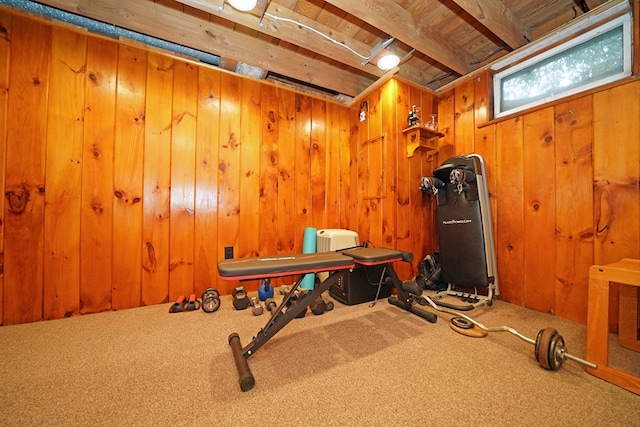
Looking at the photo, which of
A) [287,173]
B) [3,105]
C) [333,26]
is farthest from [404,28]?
[3,105]

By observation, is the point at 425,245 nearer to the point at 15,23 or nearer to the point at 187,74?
the point at 187,74

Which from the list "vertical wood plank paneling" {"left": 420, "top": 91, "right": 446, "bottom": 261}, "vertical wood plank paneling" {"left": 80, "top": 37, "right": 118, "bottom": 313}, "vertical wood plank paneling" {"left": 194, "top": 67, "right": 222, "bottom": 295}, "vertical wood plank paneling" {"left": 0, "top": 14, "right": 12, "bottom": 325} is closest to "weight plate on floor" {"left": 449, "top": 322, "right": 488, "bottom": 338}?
"vertical wood plank paneling" {"left": 420, "top": 91, "right": 446, "bottom": 261}

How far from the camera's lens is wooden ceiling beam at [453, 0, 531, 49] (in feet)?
5.74

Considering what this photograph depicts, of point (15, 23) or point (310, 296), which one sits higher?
point (15, 23)

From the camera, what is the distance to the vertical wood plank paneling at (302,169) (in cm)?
272

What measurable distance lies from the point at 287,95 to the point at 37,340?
2.90m

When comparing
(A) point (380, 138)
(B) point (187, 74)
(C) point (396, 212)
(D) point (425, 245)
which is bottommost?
(D) point (425, 245)

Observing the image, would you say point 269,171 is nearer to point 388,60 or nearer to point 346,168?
point 346,168

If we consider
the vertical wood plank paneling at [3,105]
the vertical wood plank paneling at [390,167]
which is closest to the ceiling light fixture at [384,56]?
the vertical wood plank paneling at [390,167]

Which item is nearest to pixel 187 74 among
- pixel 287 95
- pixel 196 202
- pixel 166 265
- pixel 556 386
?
pixel 287 95

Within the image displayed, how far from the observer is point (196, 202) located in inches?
88.2

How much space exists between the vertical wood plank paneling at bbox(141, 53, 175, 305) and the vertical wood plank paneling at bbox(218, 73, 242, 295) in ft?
1.49

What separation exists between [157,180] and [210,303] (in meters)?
1.22

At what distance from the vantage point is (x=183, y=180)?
2191mm
